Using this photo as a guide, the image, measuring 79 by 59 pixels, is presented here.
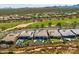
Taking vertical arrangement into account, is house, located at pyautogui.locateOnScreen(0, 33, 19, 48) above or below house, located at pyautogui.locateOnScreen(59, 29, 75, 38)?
below

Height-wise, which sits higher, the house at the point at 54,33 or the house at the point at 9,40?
the house at the point at 54,33

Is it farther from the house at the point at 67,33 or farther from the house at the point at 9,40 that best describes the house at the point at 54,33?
the house at the point at 9,40

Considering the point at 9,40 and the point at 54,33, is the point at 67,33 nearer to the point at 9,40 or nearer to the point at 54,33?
the point at 54,33

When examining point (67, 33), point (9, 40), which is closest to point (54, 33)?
point (67, 33)

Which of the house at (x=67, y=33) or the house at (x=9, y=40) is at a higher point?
the house at (x=67, y=33)

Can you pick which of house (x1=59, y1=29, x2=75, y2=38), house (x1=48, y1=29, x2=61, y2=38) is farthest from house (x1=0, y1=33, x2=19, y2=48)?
house (x1=59, y1=29, x2=75, y2=38)

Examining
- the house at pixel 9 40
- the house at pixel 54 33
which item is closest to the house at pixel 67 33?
the house at pixel 54 33

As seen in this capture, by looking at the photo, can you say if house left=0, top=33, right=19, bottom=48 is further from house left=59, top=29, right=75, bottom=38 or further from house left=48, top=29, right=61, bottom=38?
house left=59, top=29, right=75, bottom=38
